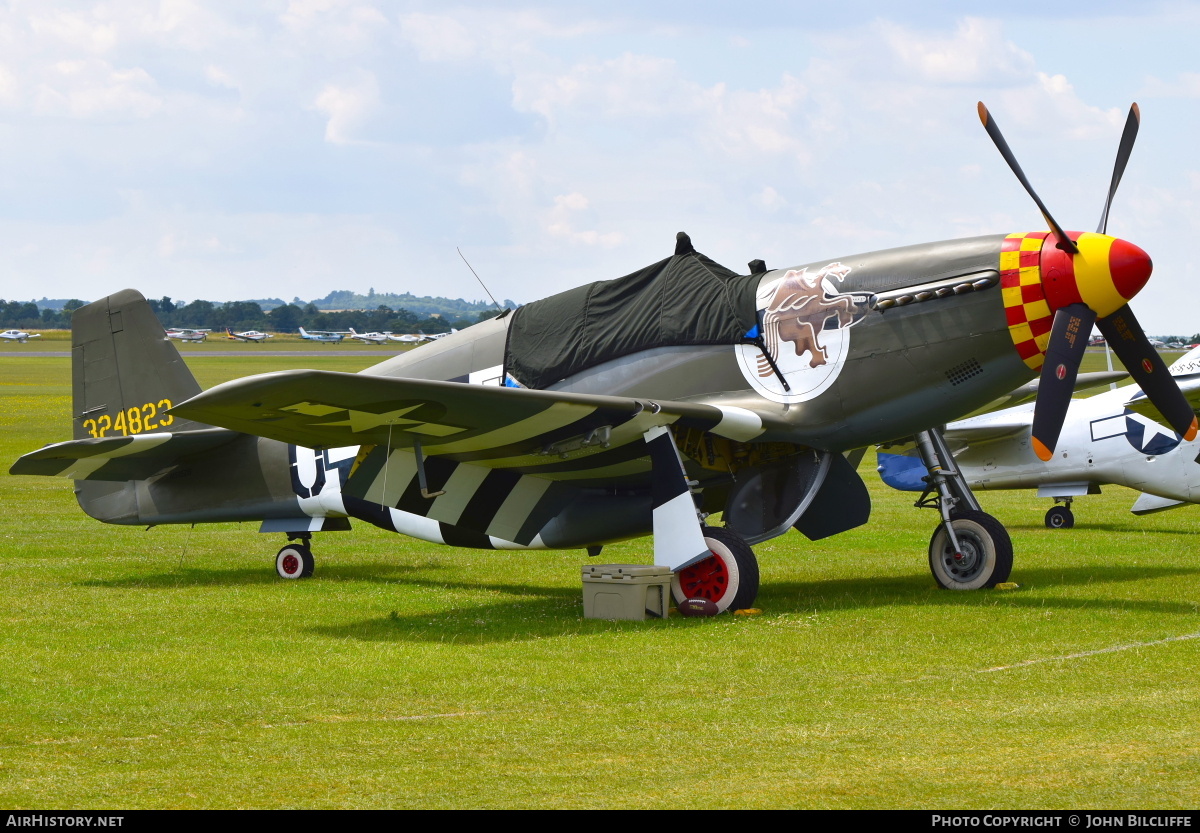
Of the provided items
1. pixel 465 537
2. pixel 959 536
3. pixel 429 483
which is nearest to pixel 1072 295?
pixel 959 536

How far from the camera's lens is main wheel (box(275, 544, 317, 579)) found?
14016 mm

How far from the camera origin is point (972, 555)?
12.0m

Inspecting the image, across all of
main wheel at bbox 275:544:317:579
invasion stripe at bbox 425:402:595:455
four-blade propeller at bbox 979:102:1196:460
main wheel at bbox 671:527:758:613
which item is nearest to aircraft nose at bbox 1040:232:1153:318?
four-blade propeller at bbox 979:102:1196:460

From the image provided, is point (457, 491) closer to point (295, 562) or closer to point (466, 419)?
point (466, 419)

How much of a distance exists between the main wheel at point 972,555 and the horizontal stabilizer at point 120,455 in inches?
283

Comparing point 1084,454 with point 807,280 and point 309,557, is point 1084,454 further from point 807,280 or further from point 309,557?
point 309,557

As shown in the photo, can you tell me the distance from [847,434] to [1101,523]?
941cm

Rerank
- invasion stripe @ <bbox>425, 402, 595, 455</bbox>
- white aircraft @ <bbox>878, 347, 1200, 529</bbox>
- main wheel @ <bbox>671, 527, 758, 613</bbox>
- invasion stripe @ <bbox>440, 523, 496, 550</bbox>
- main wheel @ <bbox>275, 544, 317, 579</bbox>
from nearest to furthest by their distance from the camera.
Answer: invasion stripe @ <bbox>425, 402, 595, 455</bbox> < main wheel @ <bbox>671, 527, 758, 613</bbox> < invasion stripe @ <bbox>440, 523, 496, 550</bbox> < main wheel @ <bbox>275, 544, 317, 579</bbox> < white aircraft @ <bbox>878, 347, 1200, 529</bbox>

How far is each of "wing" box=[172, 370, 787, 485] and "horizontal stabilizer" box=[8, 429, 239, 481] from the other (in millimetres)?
2744

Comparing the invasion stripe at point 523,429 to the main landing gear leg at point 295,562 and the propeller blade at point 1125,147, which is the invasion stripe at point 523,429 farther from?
the propeller blade at point 1125,147

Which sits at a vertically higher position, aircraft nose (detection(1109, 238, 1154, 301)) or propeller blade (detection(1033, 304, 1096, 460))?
aircraft nose (detection(1109, 238, 1154, 301))

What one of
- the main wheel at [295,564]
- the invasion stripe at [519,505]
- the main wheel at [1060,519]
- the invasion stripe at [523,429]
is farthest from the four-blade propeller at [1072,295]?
the main wheel at [1060,519]

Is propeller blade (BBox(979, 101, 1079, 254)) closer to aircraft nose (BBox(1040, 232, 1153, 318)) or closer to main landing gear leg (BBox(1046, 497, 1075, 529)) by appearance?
aircraft nose (BBox(1040, 232, 1153, 318))

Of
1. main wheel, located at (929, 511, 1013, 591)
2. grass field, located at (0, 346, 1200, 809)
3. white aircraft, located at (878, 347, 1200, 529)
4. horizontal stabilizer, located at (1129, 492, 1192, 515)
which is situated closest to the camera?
grass field, located at (0, 346, 1200, 809)
